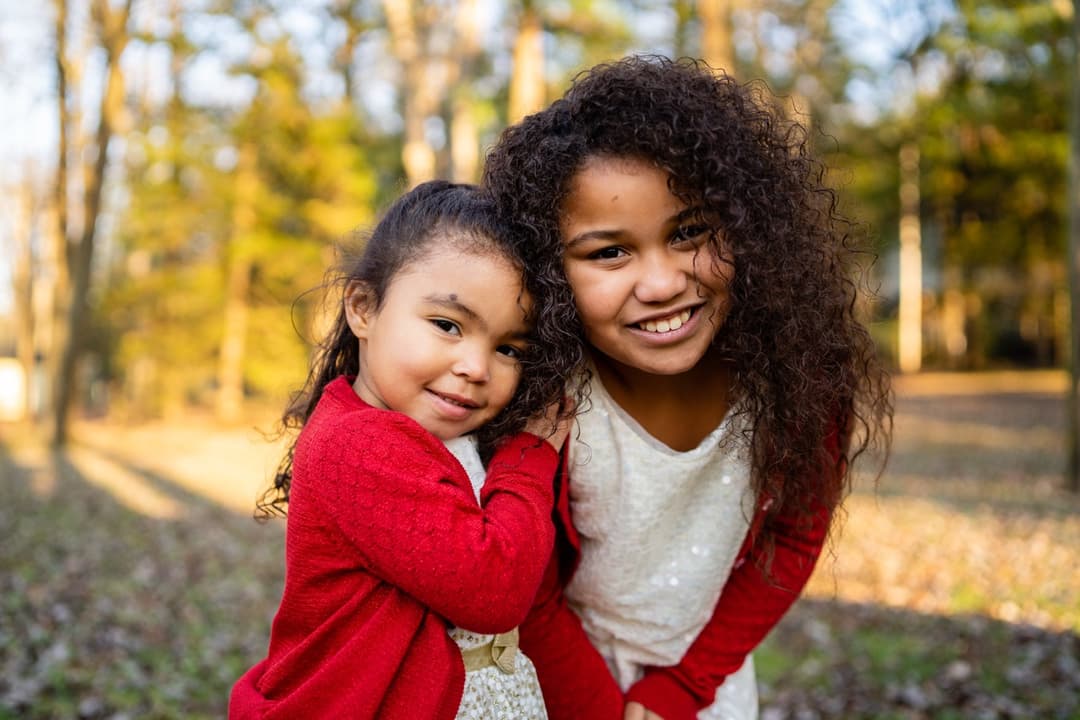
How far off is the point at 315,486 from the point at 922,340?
32418 millimetres

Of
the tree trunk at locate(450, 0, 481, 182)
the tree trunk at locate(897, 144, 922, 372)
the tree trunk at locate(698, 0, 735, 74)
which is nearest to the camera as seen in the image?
the tree trunk at locate(698, 0, 735, 74)

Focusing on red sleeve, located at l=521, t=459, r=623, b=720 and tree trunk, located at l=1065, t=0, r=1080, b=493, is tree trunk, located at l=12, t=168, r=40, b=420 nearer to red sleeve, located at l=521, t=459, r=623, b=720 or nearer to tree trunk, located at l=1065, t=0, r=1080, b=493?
tree trunk, located at l=1065, t=0, r=1080, b=493

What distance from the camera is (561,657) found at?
6.07 feet

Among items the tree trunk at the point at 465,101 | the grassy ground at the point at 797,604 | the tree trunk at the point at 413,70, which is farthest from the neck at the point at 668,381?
the tree trunk at the point at 413,70

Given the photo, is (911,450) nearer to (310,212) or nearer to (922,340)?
(310,212)

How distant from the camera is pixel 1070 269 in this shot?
9234 mm

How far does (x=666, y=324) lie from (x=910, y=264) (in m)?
27.7

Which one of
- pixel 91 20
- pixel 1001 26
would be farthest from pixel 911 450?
pixel 91 20

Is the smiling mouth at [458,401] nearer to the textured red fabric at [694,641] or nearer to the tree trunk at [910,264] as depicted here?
the textured red fabric at [694,641]

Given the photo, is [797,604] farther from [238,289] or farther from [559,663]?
[238,289]

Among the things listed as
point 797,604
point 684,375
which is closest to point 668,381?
point 684,375

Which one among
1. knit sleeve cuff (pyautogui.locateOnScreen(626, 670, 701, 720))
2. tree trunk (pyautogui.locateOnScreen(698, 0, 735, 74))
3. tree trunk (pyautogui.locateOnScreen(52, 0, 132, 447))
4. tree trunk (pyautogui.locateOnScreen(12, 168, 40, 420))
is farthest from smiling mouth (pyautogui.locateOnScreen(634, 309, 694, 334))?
tree trunk (pyautogui.locateOnScreen(12, 168, 40, 420))

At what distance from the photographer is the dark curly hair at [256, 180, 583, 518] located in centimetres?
169

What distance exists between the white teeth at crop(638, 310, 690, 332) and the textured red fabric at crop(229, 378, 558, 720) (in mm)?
351
